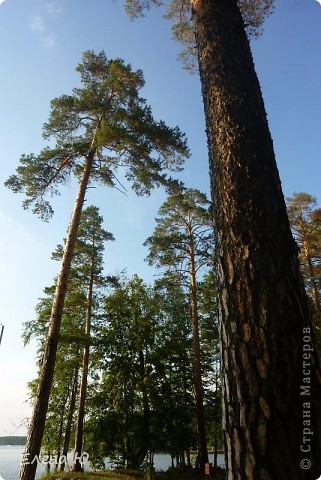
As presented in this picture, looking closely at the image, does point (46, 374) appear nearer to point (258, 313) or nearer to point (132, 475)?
point (258, 313)

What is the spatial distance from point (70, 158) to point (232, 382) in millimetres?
10951

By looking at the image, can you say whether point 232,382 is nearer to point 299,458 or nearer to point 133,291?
point 299,458

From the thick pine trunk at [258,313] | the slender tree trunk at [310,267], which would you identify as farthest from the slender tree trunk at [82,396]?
the slender tree trunk at [310,267]

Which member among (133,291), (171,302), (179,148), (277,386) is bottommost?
(277,386)

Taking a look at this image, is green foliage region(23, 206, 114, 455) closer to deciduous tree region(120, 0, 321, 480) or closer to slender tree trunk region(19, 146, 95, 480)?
slender tree trunk region(19, 146, 95, 480)

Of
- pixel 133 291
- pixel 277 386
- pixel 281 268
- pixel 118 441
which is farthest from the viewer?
pixel 133 291

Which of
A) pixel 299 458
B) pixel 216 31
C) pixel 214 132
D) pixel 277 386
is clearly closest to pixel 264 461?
pixel 299 458

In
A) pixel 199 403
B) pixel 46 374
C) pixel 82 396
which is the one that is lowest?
pixel 199 403

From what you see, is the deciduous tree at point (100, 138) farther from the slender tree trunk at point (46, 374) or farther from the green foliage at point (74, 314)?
the green foliage at point (74, 314)

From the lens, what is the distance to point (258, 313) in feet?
6.26

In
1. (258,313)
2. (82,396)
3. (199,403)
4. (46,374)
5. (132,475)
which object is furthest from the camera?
(82,396)

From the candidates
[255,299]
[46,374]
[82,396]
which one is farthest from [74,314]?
[255,299]

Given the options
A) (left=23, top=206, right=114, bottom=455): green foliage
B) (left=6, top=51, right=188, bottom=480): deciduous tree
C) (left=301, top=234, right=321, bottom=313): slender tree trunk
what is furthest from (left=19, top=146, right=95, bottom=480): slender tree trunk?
(left=301, top=234, right=321, bottom=313): slender tree trunk

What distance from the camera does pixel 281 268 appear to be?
2018 mm
